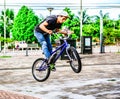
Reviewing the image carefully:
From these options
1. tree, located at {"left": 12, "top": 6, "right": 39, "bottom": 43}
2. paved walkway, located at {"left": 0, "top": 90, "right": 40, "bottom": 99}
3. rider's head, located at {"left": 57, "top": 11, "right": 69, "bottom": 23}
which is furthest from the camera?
tree, located at {"left": 12, "top": 6, "right": 39, "bottom": 43}

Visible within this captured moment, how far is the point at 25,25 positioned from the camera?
70.0 meters

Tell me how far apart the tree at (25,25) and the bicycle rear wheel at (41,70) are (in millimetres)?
58665

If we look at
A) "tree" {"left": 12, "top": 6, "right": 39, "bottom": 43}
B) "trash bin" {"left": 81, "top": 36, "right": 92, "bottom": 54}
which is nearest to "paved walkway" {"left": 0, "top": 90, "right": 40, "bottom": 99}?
"trash bin" {"left": 81, "top": 36, "right": 92, "bottom": 54}

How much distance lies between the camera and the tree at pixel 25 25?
225 ft

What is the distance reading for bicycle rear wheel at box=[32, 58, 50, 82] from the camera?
9.18 meters

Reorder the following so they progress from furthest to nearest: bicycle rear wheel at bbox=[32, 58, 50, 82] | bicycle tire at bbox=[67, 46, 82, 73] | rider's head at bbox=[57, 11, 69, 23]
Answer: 1. bicycle rear wheel at bbox=[32, 58, 50, 82]
2. bicycle tire at bbox=[67, 46, 82, 73]
3. rider's head at bbox=[57, 11, 69, 23]

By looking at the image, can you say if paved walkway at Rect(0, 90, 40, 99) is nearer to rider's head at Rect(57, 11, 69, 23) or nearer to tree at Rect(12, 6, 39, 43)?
rider's head at Rect(57, 11, 69, 23)

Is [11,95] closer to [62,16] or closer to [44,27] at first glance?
[44,27]

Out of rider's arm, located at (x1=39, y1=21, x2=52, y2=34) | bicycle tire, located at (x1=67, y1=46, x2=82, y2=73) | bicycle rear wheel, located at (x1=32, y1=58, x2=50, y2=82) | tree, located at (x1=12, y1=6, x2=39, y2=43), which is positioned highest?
tree, located at (x1=12, y1=6, x2=39, y2=43)

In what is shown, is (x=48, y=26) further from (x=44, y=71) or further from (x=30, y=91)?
(x=30, y=91)

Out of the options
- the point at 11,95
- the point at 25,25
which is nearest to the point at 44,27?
the point at 11,95

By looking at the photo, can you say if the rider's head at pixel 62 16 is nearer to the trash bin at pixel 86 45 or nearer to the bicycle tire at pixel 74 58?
the bicycle tire at pixel 74 58

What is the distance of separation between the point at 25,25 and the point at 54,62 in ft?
203

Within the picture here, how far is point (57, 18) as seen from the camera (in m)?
7.71
